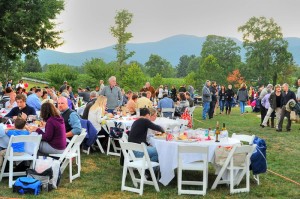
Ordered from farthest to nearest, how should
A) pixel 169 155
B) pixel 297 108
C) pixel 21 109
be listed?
pixel 297 108
pixel 21 109
pixel 169 155

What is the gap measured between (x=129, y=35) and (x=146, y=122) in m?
41.0

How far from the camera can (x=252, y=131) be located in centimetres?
1490

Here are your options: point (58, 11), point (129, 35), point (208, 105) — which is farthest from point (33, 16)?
point (129, 35)

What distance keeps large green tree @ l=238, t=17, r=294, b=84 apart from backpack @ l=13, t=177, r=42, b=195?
57.3 m

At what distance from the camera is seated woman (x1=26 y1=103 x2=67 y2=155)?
7090 millimetres

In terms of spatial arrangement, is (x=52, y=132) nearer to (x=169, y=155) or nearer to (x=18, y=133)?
(x=18, y=133)

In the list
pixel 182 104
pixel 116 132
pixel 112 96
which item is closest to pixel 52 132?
pixel 116 132

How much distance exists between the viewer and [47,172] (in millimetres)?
6648

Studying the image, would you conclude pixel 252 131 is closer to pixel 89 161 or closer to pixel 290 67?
pixel 89 161

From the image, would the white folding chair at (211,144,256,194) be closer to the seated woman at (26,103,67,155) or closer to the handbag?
the seated woman at (26,103,67,155)

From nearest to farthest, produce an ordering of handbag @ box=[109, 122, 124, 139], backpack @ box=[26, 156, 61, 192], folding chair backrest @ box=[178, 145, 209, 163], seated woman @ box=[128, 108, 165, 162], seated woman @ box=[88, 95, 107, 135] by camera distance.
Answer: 1. folding chair backrest @ box=[178, 145, 209, 163]
2. backpack @ box=[26, 156, 61, 192]
3. seated woman @ box=[128, 108, 165, 162]
4. handbag @ box=[109, 122, 124, 139]
5. seated woman @ box=[88, 95, 107, 135]

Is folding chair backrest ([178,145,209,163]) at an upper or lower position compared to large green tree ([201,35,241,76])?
lower

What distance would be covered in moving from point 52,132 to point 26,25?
1607cm

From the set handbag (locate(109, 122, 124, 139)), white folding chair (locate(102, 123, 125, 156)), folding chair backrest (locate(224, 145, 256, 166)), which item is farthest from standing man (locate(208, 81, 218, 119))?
folding chair backrest (locate(224, 145, 256, 166))
